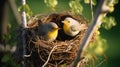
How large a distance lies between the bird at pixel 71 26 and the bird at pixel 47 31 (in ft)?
0.52

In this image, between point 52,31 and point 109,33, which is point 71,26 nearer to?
point 52,31

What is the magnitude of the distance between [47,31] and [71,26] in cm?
25

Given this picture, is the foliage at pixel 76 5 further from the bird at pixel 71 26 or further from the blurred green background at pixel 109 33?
the blurred green background at pixel 109 33

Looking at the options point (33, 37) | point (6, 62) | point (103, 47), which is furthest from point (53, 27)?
point (103, 47)

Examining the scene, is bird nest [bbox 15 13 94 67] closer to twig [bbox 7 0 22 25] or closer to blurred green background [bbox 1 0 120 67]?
twig [bbox 7 0 22 25]

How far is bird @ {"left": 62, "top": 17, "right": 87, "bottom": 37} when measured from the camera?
3486 millimetres

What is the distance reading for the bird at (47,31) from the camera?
332cm

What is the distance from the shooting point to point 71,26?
357 cm

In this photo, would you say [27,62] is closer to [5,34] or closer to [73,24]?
[5,34]

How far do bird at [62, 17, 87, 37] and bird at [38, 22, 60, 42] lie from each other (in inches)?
6.2

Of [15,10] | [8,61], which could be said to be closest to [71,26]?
[15,10]

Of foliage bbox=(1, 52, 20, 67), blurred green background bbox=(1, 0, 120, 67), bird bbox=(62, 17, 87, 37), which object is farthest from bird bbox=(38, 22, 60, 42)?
blurred green background bbox=(1, 0, 120, 67)

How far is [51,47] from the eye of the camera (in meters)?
3.16

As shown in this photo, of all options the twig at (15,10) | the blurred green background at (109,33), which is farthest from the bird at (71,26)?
the blurred green background at (109,33)
